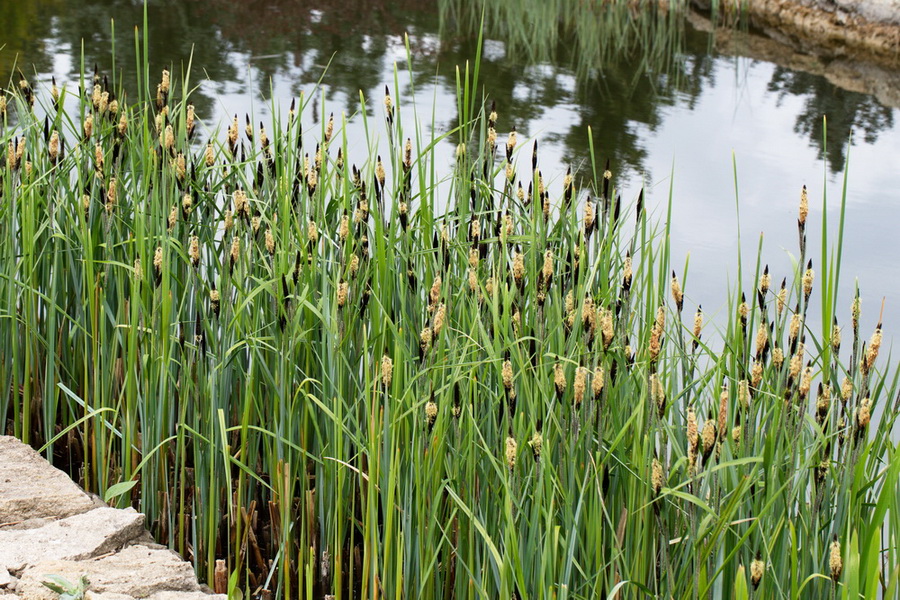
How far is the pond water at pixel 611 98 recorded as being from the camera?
214 inches

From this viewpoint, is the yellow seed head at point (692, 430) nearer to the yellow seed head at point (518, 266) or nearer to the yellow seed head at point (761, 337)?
the yellow seed head at point (761, 337)

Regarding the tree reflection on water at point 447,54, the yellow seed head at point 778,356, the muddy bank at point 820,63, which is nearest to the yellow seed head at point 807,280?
the yellow seed head at point 778,356

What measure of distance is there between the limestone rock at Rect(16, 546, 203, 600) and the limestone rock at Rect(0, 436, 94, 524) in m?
0.22

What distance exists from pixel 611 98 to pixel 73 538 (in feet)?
22.1

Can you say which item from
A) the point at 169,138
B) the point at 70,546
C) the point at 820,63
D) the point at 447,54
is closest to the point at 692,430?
the point at 70,546

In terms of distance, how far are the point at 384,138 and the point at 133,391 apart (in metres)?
4.23

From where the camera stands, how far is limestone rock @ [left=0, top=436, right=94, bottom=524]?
209 centimetres

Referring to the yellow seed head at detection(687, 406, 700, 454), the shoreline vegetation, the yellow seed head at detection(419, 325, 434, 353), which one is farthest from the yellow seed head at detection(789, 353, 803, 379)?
the yellow seed head at detection(419, 325, 434, 353)

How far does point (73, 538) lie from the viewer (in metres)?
1.95

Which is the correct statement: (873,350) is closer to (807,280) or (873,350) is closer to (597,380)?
(807,280)

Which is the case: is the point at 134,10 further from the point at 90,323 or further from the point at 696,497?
→ the point at 696,497

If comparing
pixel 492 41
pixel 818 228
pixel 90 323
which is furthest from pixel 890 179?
pixel 90 323

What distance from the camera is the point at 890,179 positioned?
6352mm

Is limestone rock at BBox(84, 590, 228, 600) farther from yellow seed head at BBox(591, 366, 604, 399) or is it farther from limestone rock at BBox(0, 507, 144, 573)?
yellow seed head at BBox(591, 366, 604, 399)
